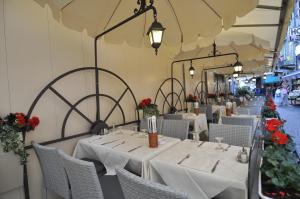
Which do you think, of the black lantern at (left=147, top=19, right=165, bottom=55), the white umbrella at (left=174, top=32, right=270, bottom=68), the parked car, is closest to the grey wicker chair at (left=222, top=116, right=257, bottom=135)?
the white umbrella at (left=174, top=32, right=270, bottom=68)

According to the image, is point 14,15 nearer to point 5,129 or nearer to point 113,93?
point 5,129

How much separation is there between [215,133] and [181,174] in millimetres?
1227

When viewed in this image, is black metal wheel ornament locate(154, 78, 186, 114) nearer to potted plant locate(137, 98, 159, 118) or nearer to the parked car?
potted plant locate(137, 98, 159, 118)

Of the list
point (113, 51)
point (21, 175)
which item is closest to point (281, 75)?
point (113, 51)

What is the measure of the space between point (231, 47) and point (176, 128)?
336cm

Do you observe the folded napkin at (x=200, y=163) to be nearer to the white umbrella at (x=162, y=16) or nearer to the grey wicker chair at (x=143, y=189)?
the grey wicker chair at (x=143, y=189)

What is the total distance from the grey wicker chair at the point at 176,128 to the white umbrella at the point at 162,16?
1.27 meters

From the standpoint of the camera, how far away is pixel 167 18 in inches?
114

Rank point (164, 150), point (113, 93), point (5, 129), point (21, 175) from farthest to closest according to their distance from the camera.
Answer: point (113, 93) < point (21, 175) < point (164, 150) < point (5, 129)

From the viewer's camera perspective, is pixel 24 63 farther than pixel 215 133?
No

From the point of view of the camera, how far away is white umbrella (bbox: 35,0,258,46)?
2303 millimetres

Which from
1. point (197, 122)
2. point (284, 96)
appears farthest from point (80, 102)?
point (284, 96)

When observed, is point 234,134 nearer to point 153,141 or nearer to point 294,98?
point 153,141

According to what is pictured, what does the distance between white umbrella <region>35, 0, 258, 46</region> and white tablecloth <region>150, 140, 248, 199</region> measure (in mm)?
1517
